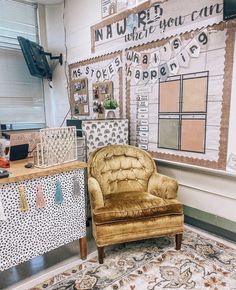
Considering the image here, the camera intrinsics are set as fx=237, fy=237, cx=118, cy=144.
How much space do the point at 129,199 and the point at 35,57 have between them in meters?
2.91

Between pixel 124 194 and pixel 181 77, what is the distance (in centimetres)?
128

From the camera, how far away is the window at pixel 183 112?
87.9 inches

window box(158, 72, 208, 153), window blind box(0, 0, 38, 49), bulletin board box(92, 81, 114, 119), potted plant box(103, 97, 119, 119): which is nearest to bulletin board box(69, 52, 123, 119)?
bulletin board box(92, 81, 114, 119)

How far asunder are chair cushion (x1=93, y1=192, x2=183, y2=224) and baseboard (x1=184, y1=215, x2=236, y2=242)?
1.93 feet

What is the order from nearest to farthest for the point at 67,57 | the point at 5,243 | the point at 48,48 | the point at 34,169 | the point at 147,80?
the point at 5,243 → the point at 34,169 → the point at 147,80 → the point at 67,57 → the point at 48,48

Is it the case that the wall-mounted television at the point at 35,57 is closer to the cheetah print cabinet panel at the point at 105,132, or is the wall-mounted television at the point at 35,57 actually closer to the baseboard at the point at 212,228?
the cheetah print cabinet panel at the point at 105,132

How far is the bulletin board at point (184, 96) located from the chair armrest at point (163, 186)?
0.33 m

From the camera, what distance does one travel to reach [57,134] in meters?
1.90

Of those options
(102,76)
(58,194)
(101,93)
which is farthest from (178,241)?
(102,76)

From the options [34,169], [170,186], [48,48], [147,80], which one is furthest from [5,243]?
[48,48]

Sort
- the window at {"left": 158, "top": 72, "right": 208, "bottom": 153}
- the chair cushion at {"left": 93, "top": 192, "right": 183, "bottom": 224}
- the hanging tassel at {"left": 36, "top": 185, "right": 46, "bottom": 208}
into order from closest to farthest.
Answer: the hanging tassel at {"left": 36, "top": 185, "right": 46, "bottom": 208} → the chair cushion at {"left": 93, "top": 192, "right": 183, "bottom": 224} → the window at {"left": 158, "top": 72, "right": 208, "bottom": 153}

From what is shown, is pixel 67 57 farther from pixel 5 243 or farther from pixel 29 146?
pixel 5 243

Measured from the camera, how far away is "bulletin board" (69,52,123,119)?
2980 mm

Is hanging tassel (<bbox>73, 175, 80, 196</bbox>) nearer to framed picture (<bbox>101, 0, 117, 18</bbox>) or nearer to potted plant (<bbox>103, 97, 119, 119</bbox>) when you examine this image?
potted plant (<bbox>103, 97, 119, 119</bbox>)
